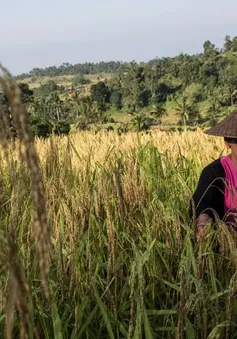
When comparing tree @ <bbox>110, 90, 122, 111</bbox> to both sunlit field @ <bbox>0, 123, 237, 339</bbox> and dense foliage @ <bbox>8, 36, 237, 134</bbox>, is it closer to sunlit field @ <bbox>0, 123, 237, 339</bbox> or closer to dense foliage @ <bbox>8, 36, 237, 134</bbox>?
dense foliage @ <bbox>8, 36, 237, 134</bbox>

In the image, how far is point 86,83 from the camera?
111062 mm

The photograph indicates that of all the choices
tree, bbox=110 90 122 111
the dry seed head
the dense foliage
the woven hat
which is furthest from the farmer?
tree, bbox=110 90 122 111

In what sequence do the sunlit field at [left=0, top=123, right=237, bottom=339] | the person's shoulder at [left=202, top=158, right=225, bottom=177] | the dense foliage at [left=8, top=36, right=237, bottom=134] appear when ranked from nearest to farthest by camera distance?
the sunlit field at [left=0, top=123, right=237, bottom=339]
the person's shoulder at [left=202, top=158, right=225, bottom=177]
the dense foliage at [left=8, top=36, right=237, bottom=134]

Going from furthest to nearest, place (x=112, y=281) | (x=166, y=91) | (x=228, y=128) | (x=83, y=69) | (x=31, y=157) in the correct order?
(x=83, y=69)
(x=166, y=91)
(x=228, y=128)
(x=112, y=281)
(x=31, y=157)

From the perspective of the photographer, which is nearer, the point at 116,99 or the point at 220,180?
the point at 220,180

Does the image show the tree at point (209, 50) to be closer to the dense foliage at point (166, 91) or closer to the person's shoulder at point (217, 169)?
the dense foliage at point (166, 91)

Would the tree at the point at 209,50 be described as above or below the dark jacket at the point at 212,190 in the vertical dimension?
above

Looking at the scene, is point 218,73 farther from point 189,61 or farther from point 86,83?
point 86,83

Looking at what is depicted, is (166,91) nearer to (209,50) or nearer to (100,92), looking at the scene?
(100,92)

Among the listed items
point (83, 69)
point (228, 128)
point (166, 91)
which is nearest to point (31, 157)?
point (228, 128)

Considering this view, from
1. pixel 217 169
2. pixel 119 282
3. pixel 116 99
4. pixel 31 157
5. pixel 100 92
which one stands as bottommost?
pixel 116 99

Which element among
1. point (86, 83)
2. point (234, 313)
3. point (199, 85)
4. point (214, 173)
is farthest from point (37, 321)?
point (86, 83)

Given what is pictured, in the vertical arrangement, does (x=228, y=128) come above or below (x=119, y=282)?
above

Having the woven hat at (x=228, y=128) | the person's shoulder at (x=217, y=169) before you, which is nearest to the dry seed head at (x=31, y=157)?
the woven hat at (x=228, y=128)
